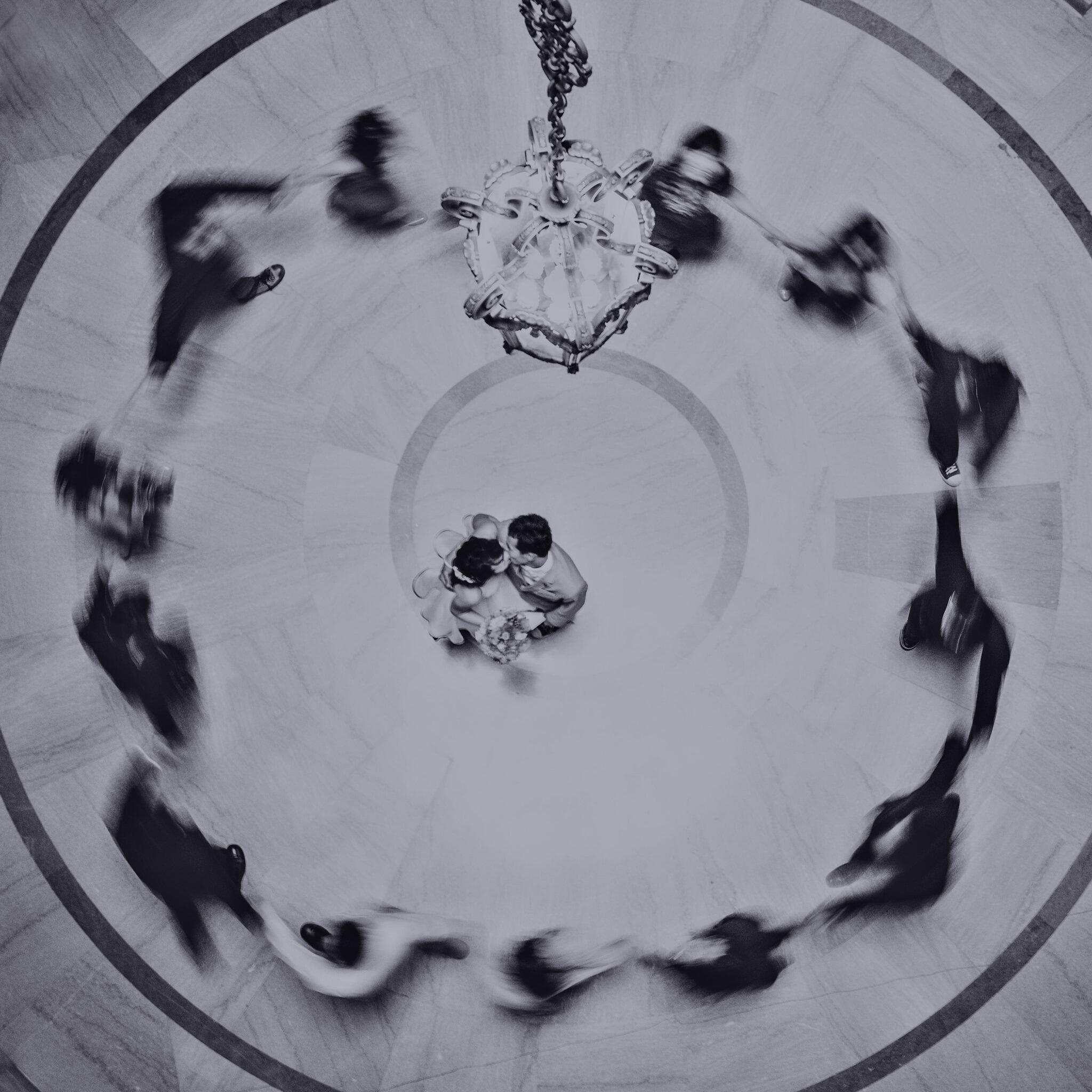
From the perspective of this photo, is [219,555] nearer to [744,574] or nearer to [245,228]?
[245,228]

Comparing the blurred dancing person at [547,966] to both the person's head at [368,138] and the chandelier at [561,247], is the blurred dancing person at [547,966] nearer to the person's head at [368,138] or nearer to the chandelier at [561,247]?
the chandelier at [561,247]

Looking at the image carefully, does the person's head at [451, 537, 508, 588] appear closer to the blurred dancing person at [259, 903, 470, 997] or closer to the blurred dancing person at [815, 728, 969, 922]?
the blurred dancing person at [259, 903, 470, 997]

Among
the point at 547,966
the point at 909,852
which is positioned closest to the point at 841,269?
the point at 909,852

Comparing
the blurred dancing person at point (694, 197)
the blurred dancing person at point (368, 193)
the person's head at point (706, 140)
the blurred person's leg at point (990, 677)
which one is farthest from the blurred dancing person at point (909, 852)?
the blurred dancing person at point (368, 193)

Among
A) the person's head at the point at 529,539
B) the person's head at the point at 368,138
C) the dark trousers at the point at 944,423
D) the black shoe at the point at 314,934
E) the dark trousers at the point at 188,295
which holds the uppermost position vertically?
the dark trousers at the point at 944,423

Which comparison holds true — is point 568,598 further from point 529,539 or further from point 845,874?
point 845,874

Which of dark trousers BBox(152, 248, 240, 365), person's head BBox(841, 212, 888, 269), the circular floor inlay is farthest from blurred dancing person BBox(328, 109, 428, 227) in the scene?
person's head BBox(841, 212, 888, 269)
